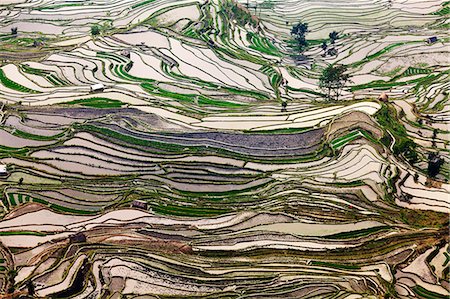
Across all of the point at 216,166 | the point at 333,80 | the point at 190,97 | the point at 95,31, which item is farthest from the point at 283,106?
the point at 95,31

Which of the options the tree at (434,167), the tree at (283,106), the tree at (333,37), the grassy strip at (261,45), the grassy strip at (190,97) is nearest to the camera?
the tree at (434,167)

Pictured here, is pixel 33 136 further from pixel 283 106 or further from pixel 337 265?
pixel 337 265

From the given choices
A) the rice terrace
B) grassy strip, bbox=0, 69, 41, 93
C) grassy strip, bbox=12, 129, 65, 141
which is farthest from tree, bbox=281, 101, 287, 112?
grassy strip, bbox=0, 69, 41, 93

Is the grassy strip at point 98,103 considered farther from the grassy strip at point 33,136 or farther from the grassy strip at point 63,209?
the grassy strip at point 63,209

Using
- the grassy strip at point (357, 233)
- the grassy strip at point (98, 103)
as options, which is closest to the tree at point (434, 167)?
the grassy strip at point (357, 233)

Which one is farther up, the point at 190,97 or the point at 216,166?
the point at 190,97

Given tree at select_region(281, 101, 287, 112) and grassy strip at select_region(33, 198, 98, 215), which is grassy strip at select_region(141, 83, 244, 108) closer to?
tree at select_region(281, 101, 287, 112)

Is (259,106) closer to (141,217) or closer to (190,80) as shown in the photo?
(190,80)
